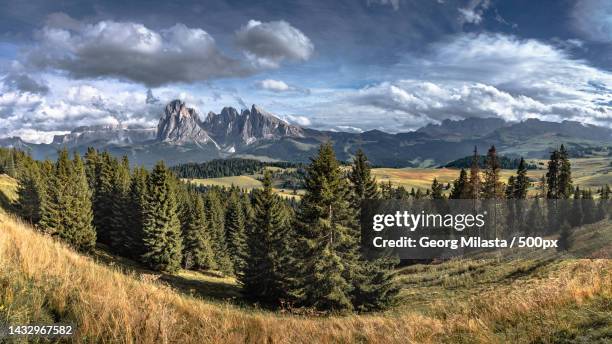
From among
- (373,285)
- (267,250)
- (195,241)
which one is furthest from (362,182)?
(195,241)

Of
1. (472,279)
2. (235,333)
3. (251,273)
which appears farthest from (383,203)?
(235,333)

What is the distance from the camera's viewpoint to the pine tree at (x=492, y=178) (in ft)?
216

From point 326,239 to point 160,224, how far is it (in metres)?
34.9

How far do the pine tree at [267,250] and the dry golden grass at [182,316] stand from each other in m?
31.7

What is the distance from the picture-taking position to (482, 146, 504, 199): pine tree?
65.9m

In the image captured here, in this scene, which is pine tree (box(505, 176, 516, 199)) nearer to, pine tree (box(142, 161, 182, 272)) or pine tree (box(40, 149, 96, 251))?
pine tree (box(142, 161, 182, 272))

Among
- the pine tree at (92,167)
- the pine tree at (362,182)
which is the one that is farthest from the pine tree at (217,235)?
the pine tree at (362,182)

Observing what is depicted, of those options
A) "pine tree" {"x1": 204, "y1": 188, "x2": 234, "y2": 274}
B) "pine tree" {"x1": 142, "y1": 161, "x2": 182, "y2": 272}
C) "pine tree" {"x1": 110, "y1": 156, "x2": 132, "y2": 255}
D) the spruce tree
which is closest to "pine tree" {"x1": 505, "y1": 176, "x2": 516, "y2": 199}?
the spruce tree

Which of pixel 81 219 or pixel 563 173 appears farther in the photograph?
pixel 563 173

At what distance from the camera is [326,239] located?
32.9 metres

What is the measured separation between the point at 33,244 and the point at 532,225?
9150 cm

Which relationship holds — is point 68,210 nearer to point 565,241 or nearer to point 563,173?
point 565,241

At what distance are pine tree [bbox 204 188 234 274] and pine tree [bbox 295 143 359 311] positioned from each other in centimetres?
4755

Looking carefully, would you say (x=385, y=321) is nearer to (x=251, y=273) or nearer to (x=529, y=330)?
(x=529, y=330)
